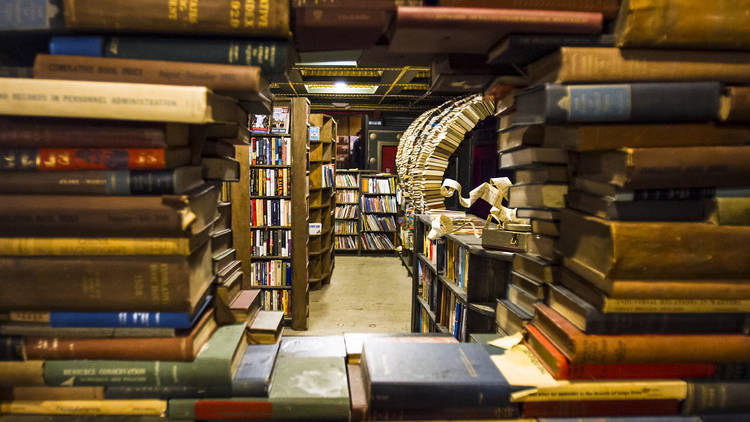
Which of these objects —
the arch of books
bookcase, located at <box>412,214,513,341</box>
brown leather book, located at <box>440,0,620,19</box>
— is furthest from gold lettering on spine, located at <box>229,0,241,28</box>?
the arch of books

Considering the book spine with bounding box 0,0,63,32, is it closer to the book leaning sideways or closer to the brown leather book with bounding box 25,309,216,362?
the book leaning sideways

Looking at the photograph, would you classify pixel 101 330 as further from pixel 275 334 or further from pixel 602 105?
pixel 602 105

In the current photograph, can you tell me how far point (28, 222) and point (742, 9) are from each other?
1.65m

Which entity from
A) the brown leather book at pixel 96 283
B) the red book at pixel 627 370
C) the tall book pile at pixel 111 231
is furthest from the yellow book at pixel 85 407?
the red book at pixel 627 370

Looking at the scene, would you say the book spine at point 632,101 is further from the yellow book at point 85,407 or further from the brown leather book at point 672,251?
the yellow book at point 85,407

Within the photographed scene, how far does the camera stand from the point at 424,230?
3.38m

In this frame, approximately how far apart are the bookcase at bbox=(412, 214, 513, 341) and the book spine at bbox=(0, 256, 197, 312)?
64.3 inches

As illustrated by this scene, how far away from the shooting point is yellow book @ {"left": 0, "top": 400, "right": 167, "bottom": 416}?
0.92m

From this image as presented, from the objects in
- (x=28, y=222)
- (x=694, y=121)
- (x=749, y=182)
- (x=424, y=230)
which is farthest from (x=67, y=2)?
(x=424, y=230)

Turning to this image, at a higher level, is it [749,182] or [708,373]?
[749,182]

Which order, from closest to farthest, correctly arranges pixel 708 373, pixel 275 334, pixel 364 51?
pixel 708 373
pixel 364 51
pixel 275 334

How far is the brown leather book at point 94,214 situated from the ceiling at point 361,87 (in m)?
4.38

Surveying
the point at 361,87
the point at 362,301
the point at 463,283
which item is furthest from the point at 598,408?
the point at 361,87

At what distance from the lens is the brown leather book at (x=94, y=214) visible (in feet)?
2.89
